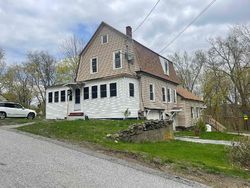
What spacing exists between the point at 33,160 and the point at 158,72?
2116cm

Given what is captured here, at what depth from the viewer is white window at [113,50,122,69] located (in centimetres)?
2511

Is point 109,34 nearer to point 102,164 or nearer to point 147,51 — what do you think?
point 147,51

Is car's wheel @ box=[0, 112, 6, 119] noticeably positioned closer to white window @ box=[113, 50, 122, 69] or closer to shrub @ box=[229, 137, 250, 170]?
white window @ box=[113, 50, 122, 69]

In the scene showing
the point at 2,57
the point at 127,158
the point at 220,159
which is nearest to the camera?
the point at 127,158

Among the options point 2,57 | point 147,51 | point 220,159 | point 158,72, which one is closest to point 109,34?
point 147,51

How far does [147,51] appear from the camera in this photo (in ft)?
90.5

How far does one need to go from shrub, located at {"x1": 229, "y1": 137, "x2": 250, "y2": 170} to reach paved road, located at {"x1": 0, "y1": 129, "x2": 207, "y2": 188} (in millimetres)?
4443

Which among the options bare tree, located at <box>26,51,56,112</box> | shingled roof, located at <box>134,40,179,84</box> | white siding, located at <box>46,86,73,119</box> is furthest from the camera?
bare tree, located at <box>26,51,56,112</box>

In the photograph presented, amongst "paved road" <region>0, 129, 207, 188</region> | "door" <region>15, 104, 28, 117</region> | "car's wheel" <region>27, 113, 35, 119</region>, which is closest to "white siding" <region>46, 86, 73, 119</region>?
"car's wheel" <region>27, 113, 35, 119</region>

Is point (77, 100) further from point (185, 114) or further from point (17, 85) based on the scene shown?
point (17, 85)

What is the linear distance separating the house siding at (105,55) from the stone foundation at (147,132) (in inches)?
297

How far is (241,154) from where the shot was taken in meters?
11.2

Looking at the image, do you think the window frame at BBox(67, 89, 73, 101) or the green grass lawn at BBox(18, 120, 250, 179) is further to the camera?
the window frame at BBox(67, 89, 73, 101)

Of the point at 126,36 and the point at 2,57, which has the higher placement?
the point at 2,57
